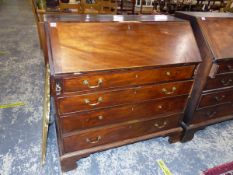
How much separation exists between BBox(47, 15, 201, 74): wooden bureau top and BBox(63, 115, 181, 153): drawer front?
51 cm

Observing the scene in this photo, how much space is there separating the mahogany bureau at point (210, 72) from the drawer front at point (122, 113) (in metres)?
0.17

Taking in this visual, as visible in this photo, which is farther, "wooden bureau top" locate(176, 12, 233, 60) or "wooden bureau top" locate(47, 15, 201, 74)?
"wooden bureau top" locate(176, 12, 233, 60)

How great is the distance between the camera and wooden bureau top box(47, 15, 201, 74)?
1.05m

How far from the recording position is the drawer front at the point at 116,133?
4.34ft

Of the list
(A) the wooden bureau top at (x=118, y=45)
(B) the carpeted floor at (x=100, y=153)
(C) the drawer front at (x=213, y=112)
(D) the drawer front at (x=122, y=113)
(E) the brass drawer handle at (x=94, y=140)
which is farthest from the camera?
(C) the drawer front at (x=213, y=112)

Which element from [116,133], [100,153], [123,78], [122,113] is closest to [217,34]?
[123,78]

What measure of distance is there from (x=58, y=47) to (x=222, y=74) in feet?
4.22

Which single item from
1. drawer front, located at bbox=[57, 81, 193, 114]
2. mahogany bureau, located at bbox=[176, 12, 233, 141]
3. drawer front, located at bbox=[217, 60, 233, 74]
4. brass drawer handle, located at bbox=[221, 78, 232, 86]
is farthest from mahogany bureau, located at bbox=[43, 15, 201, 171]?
brass drawer handle, located at bbox=[221, 78, 232, 86]

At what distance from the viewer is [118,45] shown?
1180mm

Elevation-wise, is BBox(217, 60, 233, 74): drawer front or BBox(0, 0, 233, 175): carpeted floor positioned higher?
BBox(217, 60, 233, 74): drawer front

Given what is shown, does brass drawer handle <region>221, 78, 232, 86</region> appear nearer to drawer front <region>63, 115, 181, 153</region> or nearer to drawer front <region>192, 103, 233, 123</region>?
drawer front <region>192, 103, 233, 123</region>

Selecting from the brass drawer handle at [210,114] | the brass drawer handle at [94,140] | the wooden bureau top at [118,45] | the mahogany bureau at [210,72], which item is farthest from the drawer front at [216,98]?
the brass drawer handle at [94,140]

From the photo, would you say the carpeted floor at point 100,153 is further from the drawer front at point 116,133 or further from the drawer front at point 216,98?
the drawer front at point 216,98

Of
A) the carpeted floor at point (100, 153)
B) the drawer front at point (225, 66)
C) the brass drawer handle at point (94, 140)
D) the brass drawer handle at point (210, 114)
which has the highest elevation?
the drawer front at point (225, 66)
